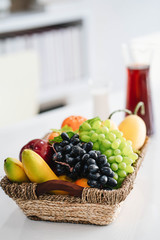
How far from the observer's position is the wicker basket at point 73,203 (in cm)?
68

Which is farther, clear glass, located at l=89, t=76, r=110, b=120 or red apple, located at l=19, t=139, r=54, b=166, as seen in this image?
clear glass, located at l=89, t=76, r=110, b=120

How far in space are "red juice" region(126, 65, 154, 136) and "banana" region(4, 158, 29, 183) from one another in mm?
539

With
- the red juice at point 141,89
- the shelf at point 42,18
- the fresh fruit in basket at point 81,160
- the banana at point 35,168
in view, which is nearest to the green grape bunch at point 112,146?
the fresh fruit in basket at point 81,160

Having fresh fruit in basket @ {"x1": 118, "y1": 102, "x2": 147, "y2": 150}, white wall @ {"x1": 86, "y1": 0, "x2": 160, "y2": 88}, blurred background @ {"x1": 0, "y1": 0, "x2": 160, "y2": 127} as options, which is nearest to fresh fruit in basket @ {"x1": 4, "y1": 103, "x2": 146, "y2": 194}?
fresh fruit in basket @ {"x1": 118, "y1": 102, "x2": 147, "y2": 150}

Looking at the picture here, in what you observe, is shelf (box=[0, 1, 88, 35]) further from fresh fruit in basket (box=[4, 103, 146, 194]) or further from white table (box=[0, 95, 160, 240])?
fresh fruit in basket (box=[4, 103, 146, 194])

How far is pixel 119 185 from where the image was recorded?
0.74m

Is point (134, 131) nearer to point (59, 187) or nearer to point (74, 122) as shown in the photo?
point (74, 122)

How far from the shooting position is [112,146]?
0.76 meters

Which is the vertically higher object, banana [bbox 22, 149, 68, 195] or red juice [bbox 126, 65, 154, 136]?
red juice [bbox 126, 65, 154, 136]

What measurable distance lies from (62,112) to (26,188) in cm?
80

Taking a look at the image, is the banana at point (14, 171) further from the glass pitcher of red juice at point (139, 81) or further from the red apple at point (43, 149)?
the glass pitcher of red juice at point (139, 81)

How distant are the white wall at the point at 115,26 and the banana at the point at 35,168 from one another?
90.8 inches

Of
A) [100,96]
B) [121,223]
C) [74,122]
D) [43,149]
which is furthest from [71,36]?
[121,223]

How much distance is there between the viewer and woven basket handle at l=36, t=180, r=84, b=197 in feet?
2.28
